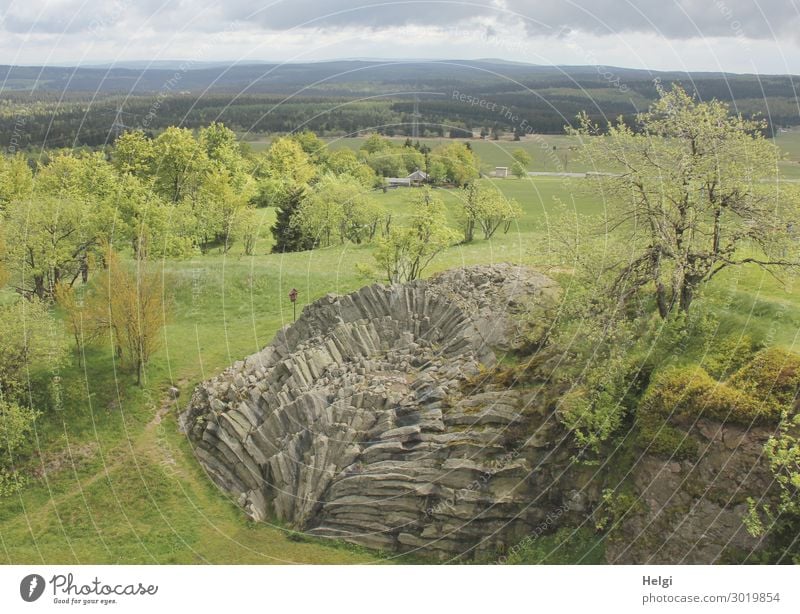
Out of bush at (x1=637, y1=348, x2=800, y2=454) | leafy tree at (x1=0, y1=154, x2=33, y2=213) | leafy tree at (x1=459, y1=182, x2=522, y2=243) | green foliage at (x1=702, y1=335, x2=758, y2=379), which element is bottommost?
bush at (x1=637, y1=348, x2=800, y2=454)

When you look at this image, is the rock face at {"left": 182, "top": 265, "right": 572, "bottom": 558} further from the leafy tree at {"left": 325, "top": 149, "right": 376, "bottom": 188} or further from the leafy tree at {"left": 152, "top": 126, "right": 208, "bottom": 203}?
the leafy tree at {"left": 152, "top": 126, "right": 208, "bottom": 203}

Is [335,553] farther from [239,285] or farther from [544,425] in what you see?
[239,285]

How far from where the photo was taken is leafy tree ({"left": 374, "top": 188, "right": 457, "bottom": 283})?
48062mm

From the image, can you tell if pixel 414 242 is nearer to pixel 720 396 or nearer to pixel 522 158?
pixel 720 396

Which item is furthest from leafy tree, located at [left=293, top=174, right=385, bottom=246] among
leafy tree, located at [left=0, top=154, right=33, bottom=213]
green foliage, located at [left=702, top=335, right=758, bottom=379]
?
green foliage, located at [left=702, top=335, right=758, bottom=379]

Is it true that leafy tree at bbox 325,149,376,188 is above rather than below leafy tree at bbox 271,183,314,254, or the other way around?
above

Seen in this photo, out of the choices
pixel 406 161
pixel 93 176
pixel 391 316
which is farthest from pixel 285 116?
pixel 391 316

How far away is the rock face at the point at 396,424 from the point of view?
28.1 meters

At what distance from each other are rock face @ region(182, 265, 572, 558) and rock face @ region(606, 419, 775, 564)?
360 centimetres

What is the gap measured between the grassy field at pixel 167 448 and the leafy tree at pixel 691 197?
1.99 metres

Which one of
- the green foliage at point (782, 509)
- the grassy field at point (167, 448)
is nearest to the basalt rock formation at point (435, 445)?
the green foliage at point (782, 509)

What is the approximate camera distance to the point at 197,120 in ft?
370

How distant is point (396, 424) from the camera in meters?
31.2

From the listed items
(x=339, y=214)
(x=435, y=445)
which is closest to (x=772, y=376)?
(x=435, y=445)
